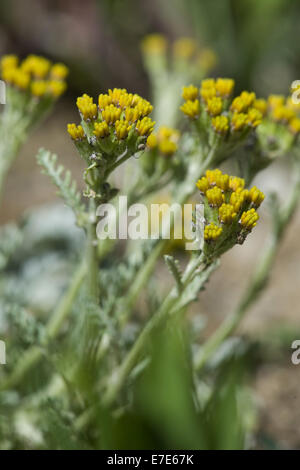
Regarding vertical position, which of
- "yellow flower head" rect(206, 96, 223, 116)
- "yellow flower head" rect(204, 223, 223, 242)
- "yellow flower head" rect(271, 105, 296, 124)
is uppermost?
"yellow flower head" rect(271, 105, 296, 124)

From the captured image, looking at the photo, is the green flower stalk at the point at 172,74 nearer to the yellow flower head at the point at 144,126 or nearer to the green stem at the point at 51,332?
the green stem at the point at 51,332

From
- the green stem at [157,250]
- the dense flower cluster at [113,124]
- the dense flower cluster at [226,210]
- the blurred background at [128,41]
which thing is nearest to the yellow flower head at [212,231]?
the dense flower cluster at [226,210]

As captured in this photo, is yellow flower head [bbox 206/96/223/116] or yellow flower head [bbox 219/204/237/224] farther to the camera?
yellow flower head [bbox 206/96/223/116]

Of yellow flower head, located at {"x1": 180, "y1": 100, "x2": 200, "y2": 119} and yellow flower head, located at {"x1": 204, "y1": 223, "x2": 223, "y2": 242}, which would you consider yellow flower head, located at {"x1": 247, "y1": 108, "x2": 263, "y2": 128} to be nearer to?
yellow flower head, located at {"x1": 180, "y1": 100, "x2": 200, "y2": 119}

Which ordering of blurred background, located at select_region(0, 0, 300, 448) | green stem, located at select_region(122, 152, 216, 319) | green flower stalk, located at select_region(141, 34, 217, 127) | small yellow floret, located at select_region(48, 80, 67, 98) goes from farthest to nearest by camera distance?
blurred background, located at select_region(0, 0, 300, 448) < green flower stalk, located at select_region(141, 34, 217, 127) < small yellow floret, located at select_region(48, 80, 67, 98) < green stem, located at select_region(122, 152, 216, 319)

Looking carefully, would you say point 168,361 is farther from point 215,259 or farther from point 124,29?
point 124,29

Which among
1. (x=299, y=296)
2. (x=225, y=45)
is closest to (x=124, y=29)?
(x=225, y=45)

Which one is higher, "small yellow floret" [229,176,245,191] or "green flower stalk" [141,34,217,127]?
"green flower stalk" [141,34,217,127]

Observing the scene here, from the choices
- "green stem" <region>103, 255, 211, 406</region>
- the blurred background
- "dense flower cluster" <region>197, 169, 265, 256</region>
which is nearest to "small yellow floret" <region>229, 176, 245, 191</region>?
"dense flower cluster" <region>197, 169, 265, 256</region>

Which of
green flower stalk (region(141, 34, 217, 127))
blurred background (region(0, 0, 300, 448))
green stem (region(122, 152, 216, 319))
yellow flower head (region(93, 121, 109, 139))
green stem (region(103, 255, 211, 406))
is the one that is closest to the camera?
yellow flower head (region(93, 121, 109, 139))
